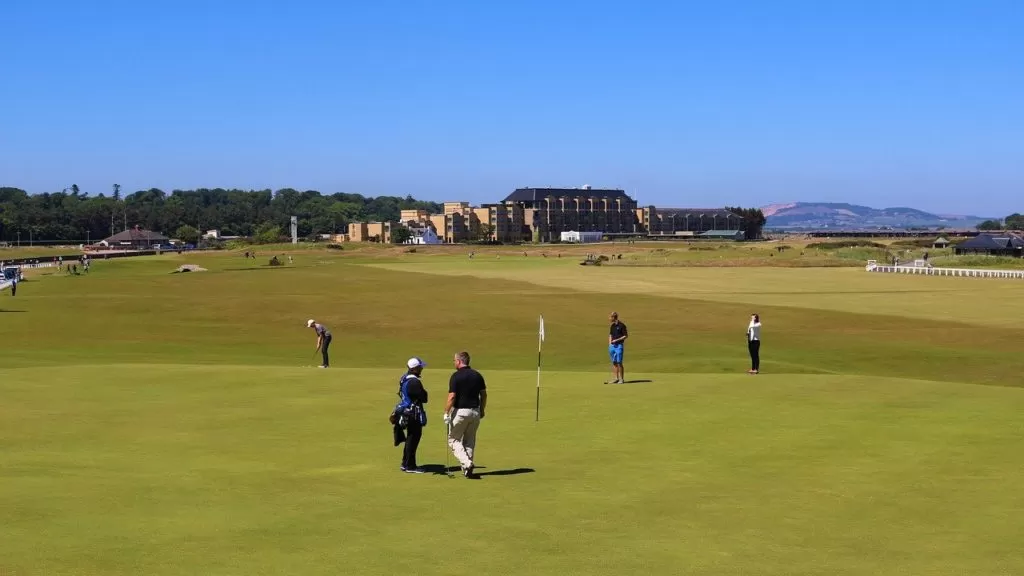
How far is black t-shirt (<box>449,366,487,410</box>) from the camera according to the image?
1916 cm

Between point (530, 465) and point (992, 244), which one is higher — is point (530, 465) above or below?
below

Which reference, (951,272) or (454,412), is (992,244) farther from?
(454,412)

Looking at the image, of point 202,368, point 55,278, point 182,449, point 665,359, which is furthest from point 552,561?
point 55,278

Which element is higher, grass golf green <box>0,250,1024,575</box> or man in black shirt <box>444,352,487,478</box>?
man in black shirt <box>444,352,487,478</box>

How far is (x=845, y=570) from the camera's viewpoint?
46.4ft

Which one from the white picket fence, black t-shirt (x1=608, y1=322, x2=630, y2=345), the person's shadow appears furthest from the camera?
the white picket fence

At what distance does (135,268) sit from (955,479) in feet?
490

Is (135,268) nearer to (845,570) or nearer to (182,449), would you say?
(182,449)

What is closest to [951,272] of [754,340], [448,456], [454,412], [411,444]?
[754,340]

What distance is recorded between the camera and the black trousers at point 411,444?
65.0 feet

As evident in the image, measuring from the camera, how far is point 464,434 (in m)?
19.6

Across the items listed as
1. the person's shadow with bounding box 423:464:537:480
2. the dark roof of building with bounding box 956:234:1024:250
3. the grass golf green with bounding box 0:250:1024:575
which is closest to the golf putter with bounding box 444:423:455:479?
the person's shadow with bounding box 423:464:537:480

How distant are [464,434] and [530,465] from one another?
1.93 metres

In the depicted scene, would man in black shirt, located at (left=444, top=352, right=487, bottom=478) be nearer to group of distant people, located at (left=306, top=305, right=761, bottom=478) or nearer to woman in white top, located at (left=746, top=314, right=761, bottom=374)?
group of distant people, located at (left=306, top=305, right=761, bottom=478)
